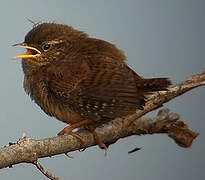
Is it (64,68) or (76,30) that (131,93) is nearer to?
(64,68)

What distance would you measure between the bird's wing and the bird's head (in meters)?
0.28

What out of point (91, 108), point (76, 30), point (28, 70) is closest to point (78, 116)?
point (91, 108)

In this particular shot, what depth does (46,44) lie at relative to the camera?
9.76 feet

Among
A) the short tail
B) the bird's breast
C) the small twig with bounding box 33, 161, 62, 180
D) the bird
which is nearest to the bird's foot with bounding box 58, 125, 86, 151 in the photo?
the bird

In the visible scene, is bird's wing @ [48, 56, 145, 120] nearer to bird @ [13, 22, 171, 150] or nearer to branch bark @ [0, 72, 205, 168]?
bird @ [13, 22, 171, 150]

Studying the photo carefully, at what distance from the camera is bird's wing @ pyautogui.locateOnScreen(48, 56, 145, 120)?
2.58 meters

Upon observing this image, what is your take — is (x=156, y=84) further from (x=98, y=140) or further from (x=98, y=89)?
(x=98, y=140)

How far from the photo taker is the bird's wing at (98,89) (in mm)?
2584

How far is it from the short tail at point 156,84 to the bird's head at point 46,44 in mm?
541

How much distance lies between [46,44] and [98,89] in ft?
1.85

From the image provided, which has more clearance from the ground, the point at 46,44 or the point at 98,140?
the point at 46,44

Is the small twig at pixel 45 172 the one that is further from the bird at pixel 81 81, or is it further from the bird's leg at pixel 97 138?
the bird's leg at pixel 97 138

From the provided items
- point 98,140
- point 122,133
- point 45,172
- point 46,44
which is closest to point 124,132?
point 122,133

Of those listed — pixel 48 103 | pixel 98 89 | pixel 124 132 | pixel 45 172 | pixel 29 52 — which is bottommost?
pixel 124 132
